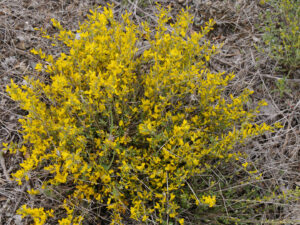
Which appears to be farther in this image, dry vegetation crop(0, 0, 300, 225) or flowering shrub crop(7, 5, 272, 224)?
dry vegetation crop(0, 0, 300, 225)

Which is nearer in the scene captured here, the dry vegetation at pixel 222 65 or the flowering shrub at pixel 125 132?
the flowering shrub at pixel 125 132

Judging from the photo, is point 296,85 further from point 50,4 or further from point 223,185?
point 50,4

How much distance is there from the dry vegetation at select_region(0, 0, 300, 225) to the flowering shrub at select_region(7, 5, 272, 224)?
52cm

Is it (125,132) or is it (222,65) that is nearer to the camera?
(125,132)

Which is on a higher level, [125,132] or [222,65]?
[222,65]

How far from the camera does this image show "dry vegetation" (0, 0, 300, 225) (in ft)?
8.87

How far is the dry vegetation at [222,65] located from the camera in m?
2.70

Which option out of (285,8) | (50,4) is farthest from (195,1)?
(50,4)

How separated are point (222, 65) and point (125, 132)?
1.82 meters

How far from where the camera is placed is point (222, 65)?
3.55m

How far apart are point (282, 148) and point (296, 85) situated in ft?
2.96

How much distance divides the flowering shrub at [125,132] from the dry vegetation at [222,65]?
524mm

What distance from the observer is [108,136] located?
220cm

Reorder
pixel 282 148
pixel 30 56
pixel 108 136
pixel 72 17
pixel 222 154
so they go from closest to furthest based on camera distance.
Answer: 1. pixel 108 136
2. pixel 222 154
3. pixel 282 148
4. pixel 30 56
5. pixel 72 17
